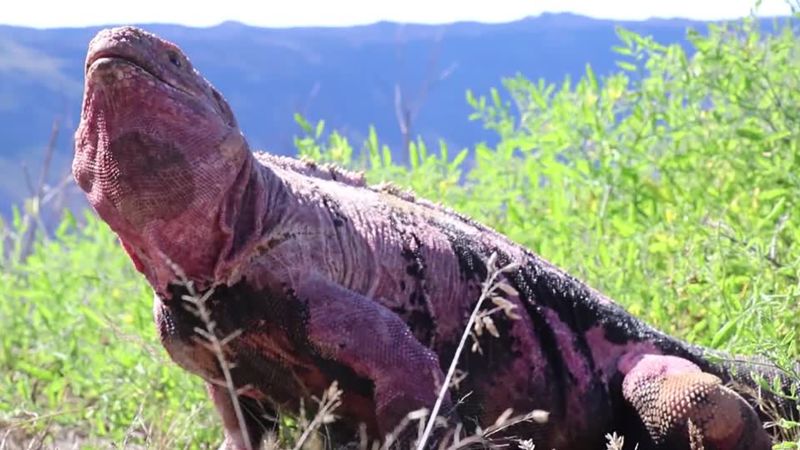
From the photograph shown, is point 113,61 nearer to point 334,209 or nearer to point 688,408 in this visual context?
point 334,209

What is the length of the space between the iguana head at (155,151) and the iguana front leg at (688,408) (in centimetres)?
155

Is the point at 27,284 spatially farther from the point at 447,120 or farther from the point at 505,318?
the point at 447,120

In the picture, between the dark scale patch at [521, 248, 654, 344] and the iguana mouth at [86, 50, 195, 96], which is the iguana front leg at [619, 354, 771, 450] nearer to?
the dark scale patch at [521, 248, 654, 344]

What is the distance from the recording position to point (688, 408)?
4.41 m

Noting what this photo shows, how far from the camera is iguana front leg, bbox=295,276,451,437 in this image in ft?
12.7

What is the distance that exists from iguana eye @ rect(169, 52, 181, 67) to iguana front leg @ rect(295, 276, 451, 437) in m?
0.71

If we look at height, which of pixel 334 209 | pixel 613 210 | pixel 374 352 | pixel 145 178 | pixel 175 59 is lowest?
pixel 613 210

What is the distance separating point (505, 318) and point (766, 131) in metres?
2.63

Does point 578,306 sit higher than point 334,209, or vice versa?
point 334,209

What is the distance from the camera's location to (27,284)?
8969mm

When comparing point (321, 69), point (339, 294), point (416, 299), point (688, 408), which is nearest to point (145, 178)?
point (339, 294)

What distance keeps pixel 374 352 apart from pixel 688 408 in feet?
3.76

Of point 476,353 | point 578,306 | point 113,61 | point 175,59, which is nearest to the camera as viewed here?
point 113,61

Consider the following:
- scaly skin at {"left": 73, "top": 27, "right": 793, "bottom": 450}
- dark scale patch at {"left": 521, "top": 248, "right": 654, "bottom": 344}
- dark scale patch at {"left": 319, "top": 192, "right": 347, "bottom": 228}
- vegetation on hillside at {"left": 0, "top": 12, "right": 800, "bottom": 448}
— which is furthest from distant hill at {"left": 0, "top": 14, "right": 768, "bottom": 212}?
dark scale patch at {"left": 319, "top": 192, "right": 347, "bottom": 228}
